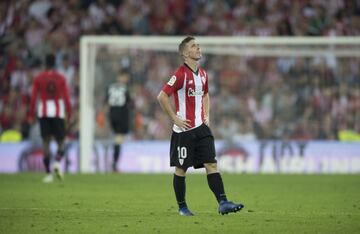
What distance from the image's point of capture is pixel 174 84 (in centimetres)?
1100

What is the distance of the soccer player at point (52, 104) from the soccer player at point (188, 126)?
22.9ft

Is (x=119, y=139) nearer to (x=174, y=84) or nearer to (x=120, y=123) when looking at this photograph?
(x=120, y=123)

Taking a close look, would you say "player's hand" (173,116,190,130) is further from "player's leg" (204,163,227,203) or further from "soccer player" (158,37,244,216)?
"player's leg" (204,163,227,203)

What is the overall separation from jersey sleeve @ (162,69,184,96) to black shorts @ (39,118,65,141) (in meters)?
7.29

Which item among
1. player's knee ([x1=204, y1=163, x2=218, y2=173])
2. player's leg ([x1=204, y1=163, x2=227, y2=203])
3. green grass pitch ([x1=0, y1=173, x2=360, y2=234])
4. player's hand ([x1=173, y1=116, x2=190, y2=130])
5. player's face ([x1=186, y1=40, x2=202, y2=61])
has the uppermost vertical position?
player's face ([x1=186, y1=40, x2=202, y2=61])

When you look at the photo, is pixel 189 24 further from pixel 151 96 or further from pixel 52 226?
pixel 52 226

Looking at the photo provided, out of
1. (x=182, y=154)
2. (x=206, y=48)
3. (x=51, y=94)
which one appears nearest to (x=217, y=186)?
(x=182, y=154)

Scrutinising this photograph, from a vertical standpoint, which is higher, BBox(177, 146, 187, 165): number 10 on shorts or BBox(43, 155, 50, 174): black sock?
BBox(177, 146, 187, 165): number 10 on shorts

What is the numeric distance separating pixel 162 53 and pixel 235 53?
76.0 inches

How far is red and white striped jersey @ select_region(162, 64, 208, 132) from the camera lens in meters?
11.0

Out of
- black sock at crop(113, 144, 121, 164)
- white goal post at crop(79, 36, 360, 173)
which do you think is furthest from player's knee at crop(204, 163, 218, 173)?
white goal post at crop(79, 36, 360, 173)

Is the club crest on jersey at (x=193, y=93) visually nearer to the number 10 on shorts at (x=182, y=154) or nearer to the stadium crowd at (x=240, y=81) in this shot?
the number 10 on shorts at (x=182, y=154)

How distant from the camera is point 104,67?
2383 centimetres

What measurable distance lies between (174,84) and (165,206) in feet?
7.38
